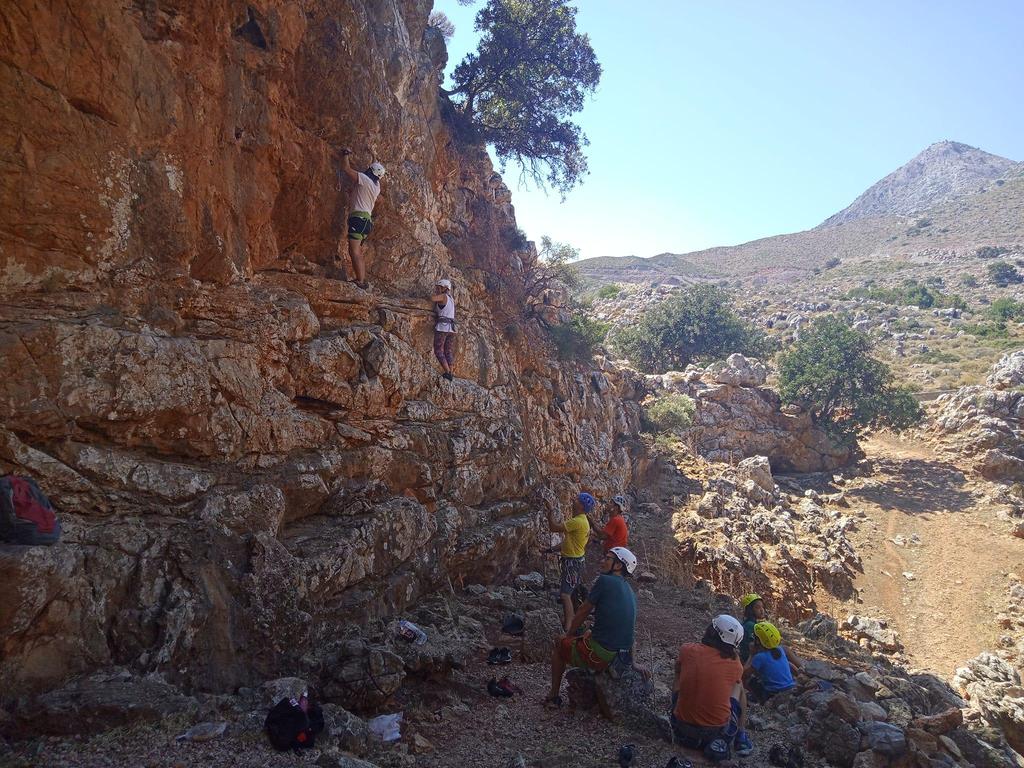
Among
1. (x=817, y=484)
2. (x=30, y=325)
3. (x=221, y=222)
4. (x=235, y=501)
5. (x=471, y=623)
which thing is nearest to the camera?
(x=30, y=325)

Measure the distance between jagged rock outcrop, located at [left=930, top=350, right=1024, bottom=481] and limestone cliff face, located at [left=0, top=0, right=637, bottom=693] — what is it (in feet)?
62.1

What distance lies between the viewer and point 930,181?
96938 mm

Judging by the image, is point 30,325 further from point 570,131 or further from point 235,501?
point 570,131

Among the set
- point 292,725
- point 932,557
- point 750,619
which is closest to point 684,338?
point 932,557

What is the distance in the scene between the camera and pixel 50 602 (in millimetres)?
3965

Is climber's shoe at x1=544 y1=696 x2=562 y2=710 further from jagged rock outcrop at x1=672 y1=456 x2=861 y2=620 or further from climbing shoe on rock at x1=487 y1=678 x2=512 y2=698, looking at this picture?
jagged rock outcrop at x1=672 y1=456 x2=861 y2=620

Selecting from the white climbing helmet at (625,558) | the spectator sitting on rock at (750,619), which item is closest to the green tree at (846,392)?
the spectator sitting on rock at (750,619)

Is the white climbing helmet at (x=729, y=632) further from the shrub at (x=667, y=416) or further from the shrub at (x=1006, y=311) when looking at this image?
the shrub at (x=1006, y=311)

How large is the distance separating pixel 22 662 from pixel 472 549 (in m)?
5.53

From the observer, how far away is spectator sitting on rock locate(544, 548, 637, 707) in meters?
5.28

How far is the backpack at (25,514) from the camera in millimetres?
3848

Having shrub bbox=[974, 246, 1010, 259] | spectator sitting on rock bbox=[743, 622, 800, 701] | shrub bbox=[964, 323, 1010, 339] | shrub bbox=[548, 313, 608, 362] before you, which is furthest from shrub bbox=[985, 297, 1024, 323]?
spectator sitting on rock bbox=[743, 622, 800, 701]

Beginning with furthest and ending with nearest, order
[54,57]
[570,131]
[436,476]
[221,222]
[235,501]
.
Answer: [570,131]
[436,476]
[221,222]
[235,501]
[54,57]

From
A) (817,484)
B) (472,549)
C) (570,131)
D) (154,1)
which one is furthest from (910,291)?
(154,1)
